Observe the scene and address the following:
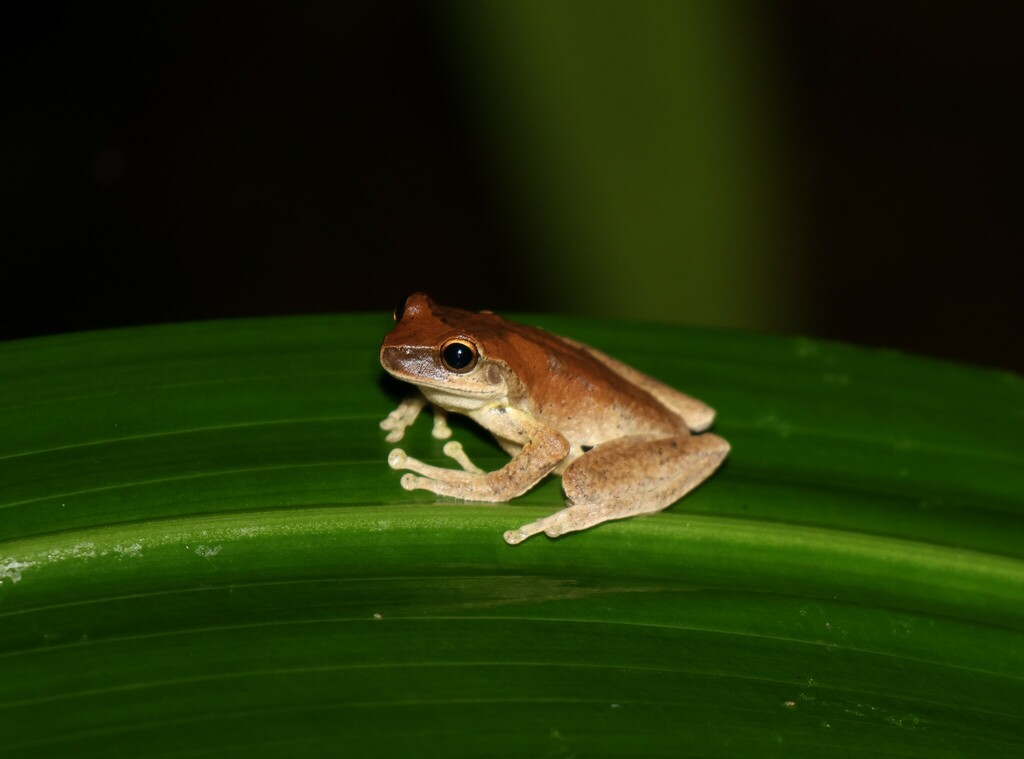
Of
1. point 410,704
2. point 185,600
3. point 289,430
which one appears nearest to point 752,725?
point 410,704

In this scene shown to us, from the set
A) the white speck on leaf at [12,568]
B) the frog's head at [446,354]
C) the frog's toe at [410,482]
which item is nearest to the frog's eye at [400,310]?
the frog's head at [446,354]

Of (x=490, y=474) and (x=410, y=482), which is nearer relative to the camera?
(x=410, y=482)

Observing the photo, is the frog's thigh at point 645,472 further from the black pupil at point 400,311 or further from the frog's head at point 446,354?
the black pupil at point 400,311

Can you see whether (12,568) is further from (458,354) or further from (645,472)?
(645,472)

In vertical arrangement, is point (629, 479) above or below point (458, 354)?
below

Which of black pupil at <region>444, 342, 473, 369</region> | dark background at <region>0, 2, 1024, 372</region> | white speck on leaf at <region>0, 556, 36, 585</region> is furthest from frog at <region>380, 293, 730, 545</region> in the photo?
dark background at <region>0, 2, 1024, 372</region>

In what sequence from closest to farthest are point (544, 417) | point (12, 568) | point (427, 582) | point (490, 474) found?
point (12, 568) < point (427, 582) < point (490, 474) < point (544, 417)

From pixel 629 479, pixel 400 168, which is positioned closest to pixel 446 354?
pixel 629 479
